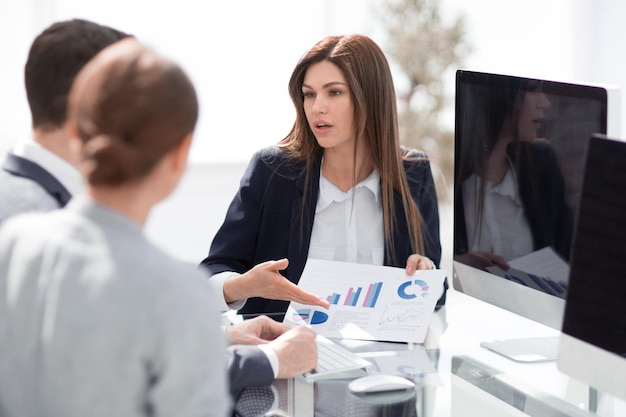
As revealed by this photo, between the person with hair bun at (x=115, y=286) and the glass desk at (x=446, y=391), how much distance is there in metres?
0.62

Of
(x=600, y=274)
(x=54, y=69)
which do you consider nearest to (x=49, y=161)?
(x=54, y=69)

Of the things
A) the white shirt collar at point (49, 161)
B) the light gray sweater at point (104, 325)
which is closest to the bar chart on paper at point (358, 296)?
the white shirt collar at point (49, 161)

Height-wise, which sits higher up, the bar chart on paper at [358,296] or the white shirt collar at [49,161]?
the white shirt collar at [49,161]

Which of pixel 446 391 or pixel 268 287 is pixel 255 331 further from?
pixel 446 391

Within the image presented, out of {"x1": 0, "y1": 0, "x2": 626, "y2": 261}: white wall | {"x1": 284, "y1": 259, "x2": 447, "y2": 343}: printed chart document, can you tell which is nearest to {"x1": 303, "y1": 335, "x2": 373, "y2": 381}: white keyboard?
{"x1": 284, "y1": 259, "x2": 447, "y2": 343}: printed chart document

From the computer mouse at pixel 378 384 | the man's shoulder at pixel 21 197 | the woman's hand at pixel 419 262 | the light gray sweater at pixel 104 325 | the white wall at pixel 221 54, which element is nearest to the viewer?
the light gray sweater at pixel 104 325

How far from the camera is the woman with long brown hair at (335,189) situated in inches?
99.8

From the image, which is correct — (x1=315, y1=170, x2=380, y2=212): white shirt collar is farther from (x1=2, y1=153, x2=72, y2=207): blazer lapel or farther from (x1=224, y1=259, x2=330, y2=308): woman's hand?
(x1=2, y1=153, x2=72, y2=207): blazer lapel

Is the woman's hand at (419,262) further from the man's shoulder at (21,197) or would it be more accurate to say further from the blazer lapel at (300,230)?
the man's shoulder at (21,197)

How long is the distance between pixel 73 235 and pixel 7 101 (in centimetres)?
448

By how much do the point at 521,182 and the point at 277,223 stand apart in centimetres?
83

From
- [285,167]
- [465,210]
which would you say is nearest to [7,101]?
[285,167]

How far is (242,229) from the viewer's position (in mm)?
2547

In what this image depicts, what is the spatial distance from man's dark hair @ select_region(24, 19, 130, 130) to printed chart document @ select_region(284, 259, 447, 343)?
0.90m
